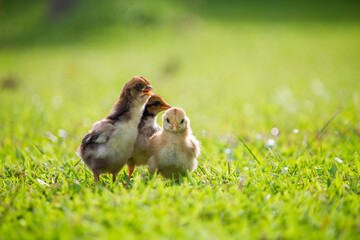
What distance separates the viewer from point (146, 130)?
3.55 meters

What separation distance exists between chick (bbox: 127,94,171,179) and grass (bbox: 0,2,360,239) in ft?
0.54

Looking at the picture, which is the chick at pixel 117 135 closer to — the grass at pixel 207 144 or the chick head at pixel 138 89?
the chick head at pixel 138 89

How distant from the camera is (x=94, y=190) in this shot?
2.83 m

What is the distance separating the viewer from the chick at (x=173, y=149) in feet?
10.3

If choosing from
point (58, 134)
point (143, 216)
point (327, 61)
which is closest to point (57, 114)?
point (58, 134)

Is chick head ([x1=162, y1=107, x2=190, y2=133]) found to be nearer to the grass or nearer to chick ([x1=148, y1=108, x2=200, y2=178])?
chick ([x1=148, y1=108, x2=200, y2=178])

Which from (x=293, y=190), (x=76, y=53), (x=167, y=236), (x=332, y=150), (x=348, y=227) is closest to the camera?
(x=167, y=236)

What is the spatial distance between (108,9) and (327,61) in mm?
13707

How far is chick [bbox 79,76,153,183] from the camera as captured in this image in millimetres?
3014

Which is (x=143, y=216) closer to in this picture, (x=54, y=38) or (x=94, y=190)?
(x=94, y=190)

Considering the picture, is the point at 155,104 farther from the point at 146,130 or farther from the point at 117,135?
the point at 117,135

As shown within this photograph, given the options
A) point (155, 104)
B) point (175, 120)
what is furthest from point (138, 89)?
point (175, 120)

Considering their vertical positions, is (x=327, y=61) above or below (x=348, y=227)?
above

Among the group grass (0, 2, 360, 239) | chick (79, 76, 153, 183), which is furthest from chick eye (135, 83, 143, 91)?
grass (0, 2, 360, 239)
